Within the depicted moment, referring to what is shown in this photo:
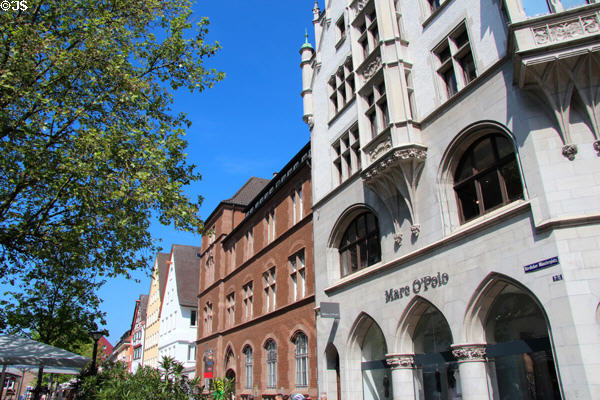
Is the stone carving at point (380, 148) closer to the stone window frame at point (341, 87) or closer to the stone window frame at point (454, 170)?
the stone window frame at point (454, 170)

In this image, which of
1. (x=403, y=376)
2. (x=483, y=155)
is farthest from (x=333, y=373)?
(x=483, y=155)

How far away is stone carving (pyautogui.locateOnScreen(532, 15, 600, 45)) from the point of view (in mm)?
9474

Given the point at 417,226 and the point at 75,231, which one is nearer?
the point at 75,231

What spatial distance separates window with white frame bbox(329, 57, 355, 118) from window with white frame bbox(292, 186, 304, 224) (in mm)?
5147

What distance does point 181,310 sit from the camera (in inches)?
1890

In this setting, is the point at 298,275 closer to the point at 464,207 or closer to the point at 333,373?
the point at 333,373

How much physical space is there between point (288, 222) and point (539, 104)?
50.8 feet

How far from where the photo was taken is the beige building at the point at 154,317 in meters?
59.3

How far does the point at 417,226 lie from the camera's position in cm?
1327

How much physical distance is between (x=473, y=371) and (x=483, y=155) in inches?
212

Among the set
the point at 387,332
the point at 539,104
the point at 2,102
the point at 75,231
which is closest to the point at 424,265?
the point at 387,332

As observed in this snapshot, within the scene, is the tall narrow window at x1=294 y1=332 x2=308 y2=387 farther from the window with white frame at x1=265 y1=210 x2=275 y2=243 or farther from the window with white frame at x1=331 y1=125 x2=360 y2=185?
the window with white frame at x1=331 y1=125 x2=360 y2=185

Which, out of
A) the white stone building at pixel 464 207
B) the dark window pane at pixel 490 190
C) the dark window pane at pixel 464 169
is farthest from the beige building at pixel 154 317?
the dark window pane at pixel 490 190

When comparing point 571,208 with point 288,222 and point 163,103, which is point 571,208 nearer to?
point 163,103
